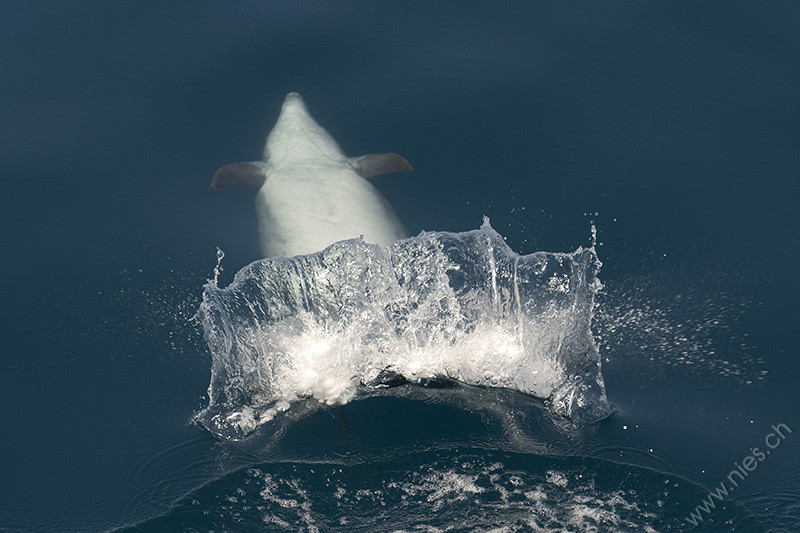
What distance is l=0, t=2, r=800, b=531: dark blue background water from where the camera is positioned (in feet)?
35.8

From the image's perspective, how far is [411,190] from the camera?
616 inches

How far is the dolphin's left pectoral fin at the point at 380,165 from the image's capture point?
15922 mm

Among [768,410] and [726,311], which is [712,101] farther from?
[768,410]

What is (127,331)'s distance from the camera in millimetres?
12570

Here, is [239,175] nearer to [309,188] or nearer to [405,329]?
[309,188]

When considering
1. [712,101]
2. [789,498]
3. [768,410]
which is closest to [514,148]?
[712,101]

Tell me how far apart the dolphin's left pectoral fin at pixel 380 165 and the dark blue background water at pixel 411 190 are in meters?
0.20

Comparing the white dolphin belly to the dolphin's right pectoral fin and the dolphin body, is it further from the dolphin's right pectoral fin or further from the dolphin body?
the dolphin's right pectoral fin

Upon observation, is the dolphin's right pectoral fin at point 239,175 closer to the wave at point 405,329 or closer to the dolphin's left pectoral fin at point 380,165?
the dolphin's left pectoral fin at point 380,165

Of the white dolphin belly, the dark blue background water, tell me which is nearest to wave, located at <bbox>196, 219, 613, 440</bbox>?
the dark blue background water

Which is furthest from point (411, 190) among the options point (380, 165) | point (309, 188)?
point (309, 188)

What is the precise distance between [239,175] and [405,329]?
18.9 ft

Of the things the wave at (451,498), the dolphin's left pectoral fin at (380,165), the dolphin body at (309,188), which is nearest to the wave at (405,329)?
the wave at (451,498)

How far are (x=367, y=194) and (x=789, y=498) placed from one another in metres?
8.25
